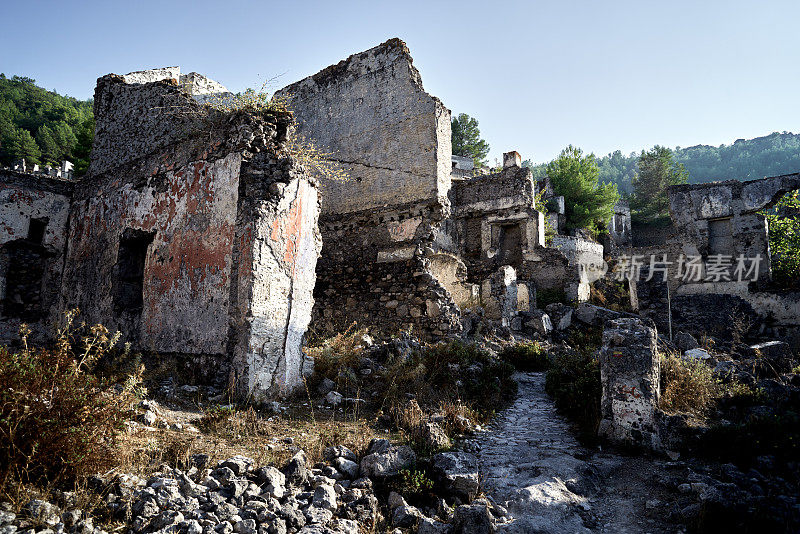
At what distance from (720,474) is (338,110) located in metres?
10.9

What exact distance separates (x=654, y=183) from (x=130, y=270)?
47.4m

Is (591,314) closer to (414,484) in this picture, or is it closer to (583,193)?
(414,484)

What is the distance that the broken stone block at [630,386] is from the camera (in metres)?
5.15

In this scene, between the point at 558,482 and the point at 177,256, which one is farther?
the point at 177,256

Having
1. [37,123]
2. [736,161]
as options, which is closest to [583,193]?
[37,123]

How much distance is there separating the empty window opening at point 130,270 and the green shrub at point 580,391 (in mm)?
7020

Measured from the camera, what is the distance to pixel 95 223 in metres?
8.78

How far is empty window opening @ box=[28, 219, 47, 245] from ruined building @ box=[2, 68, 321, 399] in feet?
3.55

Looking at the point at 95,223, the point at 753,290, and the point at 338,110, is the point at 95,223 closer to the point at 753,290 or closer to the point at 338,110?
the point at 338,110

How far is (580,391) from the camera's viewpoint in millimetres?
6445

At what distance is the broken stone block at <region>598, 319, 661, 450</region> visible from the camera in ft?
16.9

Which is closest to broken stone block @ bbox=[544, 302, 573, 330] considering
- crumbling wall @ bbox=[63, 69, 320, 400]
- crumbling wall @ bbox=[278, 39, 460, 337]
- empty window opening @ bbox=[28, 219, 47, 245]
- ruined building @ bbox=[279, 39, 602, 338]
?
ruined building @ bbox=[279, 39, 602, 338]

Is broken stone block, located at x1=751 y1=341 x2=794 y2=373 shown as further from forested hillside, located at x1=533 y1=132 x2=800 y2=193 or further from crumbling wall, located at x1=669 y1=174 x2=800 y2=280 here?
forested hillside, located at x1=533 y1=132 x2=800 y2=193

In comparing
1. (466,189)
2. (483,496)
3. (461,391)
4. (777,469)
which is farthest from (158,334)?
(466,189)
